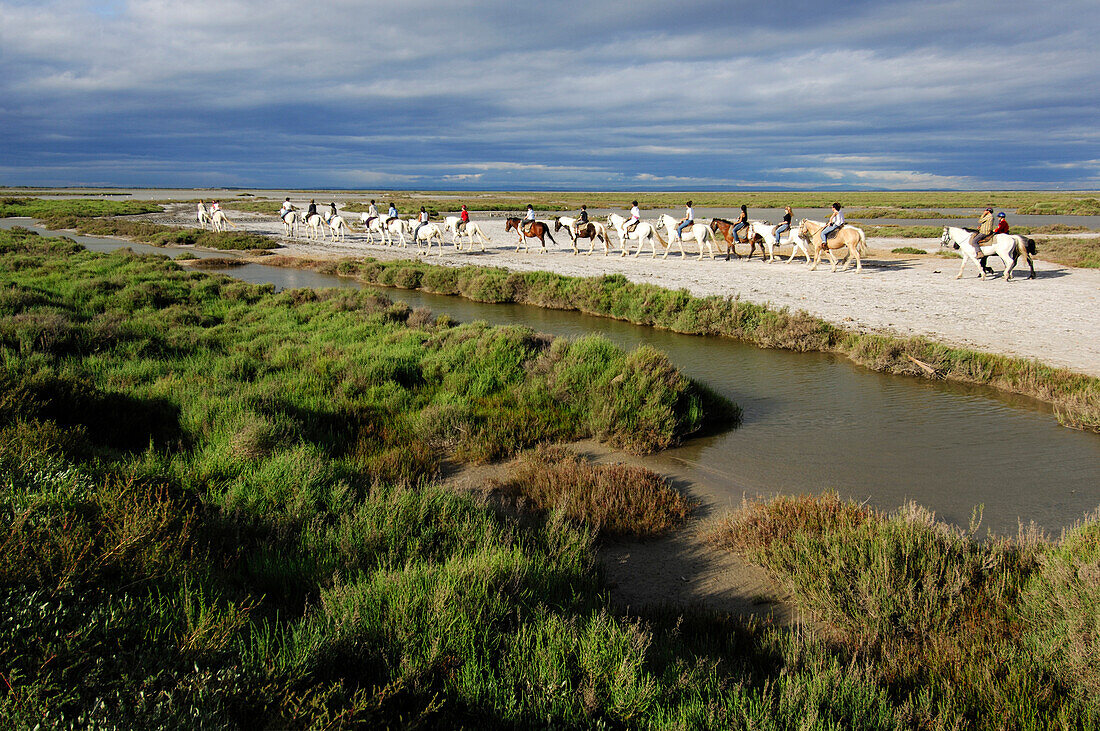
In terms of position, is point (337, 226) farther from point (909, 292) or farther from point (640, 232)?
point (909, 292)

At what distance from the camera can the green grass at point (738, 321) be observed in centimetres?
973

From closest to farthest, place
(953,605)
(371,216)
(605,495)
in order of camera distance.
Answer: (953,605)
(605,495)
(371,216)

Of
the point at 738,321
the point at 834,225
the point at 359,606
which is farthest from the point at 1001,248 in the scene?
the point at 359,606

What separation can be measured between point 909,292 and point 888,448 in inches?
468

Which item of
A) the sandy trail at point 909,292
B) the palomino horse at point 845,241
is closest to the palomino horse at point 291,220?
the sandy trail at point 909,292

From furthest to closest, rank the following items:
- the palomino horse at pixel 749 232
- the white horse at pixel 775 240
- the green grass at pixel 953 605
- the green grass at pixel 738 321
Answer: the palomino horse at pixel 749 232, the white horse at pixel 775 240, the green grass at pixel 738 321, the green grass at pixel 953 605

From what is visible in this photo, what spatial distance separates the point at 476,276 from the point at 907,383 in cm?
1416

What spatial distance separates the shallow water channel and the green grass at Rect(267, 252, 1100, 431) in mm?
337

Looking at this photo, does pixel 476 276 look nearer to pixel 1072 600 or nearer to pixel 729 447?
pixel 729 447

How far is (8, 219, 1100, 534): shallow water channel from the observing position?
6254 mm

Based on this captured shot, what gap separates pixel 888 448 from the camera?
766cm

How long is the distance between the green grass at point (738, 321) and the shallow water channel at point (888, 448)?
13.3 inches

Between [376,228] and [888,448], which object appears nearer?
[888,448]

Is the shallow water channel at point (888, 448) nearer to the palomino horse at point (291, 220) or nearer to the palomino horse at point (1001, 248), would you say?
the palomino horse at point (1001, 248)
